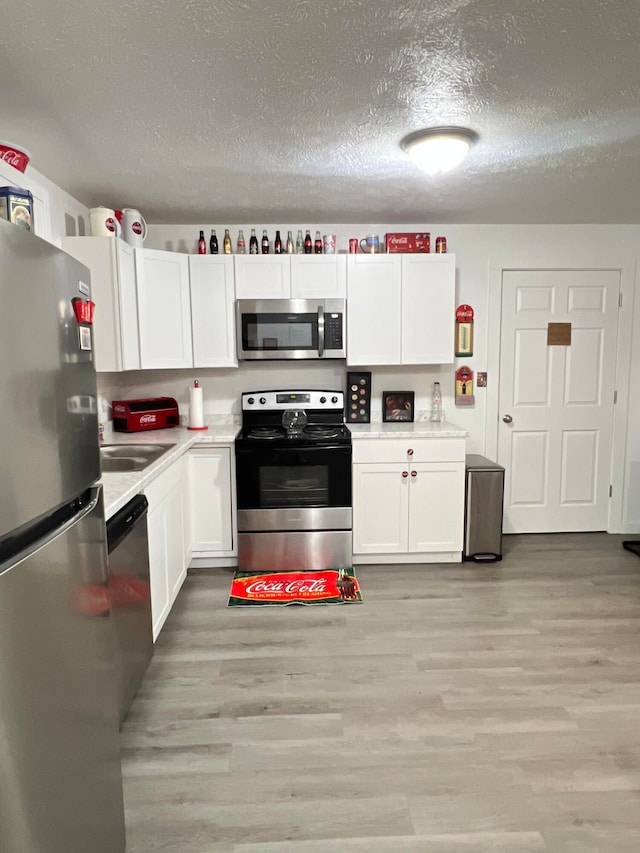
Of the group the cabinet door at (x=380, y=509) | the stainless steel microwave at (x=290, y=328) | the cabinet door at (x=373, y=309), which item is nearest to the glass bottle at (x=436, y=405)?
the cabinet door at (x=373, y=309)

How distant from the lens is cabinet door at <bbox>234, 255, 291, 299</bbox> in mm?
3549

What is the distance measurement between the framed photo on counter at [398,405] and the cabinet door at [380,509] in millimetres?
572

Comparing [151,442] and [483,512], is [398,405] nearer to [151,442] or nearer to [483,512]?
[483,512]

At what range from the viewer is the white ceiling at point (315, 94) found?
1479 millimetres

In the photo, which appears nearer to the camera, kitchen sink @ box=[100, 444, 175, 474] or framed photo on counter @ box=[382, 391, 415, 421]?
kitchen sink @ box=[100, 444, 175, 474]

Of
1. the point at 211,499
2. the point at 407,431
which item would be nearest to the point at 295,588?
the point at 211,499

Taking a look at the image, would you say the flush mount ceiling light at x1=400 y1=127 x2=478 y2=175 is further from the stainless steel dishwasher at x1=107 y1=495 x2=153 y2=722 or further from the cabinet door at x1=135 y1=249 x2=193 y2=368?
the stainless steel dishwasher at x1=107 y1=495 x2=153 y2=722

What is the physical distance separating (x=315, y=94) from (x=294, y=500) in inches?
88.9

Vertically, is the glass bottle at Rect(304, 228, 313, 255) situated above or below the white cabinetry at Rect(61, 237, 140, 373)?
above

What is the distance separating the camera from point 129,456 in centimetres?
293

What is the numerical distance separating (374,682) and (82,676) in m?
1.46

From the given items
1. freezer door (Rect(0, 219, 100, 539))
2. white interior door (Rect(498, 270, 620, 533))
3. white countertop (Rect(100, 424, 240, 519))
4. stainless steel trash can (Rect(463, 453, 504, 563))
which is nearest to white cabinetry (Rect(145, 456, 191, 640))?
white countertop (Rect(100, 424, 240, 519))

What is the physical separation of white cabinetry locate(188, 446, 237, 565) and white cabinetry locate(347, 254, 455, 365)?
114 cm

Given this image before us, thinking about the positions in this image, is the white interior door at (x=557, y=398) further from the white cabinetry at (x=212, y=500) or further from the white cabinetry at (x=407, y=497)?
the white cabinetry at (x=212, y=500)
